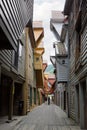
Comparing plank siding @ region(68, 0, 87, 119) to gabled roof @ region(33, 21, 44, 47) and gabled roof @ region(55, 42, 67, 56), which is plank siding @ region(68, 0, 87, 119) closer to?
gabled roof @ region(55, 42, 67, 56)

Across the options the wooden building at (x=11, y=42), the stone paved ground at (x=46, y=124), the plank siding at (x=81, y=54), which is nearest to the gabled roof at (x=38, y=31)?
the wooden building at (x=11, y=42)

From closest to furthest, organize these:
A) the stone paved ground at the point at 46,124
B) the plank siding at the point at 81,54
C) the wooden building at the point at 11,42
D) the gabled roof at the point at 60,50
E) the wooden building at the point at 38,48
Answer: the wooden building at the point at 11,42 < the plank siding at the point at 81,54 < the stone paved ground at the point at 46,124 < the gabled roof at the point at 60,50 < the wooden building at the point at 38,48

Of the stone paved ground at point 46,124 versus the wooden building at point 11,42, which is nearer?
the wooden building at point 11,42

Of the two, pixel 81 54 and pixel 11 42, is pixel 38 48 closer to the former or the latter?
pixel 81 54

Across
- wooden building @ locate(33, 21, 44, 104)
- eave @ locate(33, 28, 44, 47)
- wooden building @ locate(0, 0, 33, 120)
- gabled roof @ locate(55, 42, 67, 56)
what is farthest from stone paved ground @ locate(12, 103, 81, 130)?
eave @ locate(33, 28, 44, 47)

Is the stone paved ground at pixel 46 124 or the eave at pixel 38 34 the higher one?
the eave at pixel 38 34

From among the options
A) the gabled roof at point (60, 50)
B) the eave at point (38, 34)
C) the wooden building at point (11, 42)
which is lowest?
the wooden building at point (11, 42)

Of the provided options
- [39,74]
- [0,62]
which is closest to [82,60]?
[0,62]

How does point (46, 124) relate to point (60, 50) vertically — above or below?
below

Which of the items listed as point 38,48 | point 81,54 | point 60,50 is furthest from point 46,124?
point 38,48

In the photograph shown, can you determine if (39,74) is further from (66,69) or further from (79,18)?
(79,18)

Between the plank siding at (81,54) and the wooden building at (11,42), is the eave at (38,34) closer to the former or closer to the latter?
the wooden building at (11,42)

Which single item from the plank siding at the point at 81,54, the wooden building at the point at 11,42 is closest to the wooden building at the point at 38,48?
the wooden building at the point at 11,42

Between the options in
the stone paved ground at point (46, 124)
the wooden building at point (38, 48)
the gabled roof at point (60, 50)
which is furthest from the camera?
the wooden building at point (38, 48)
